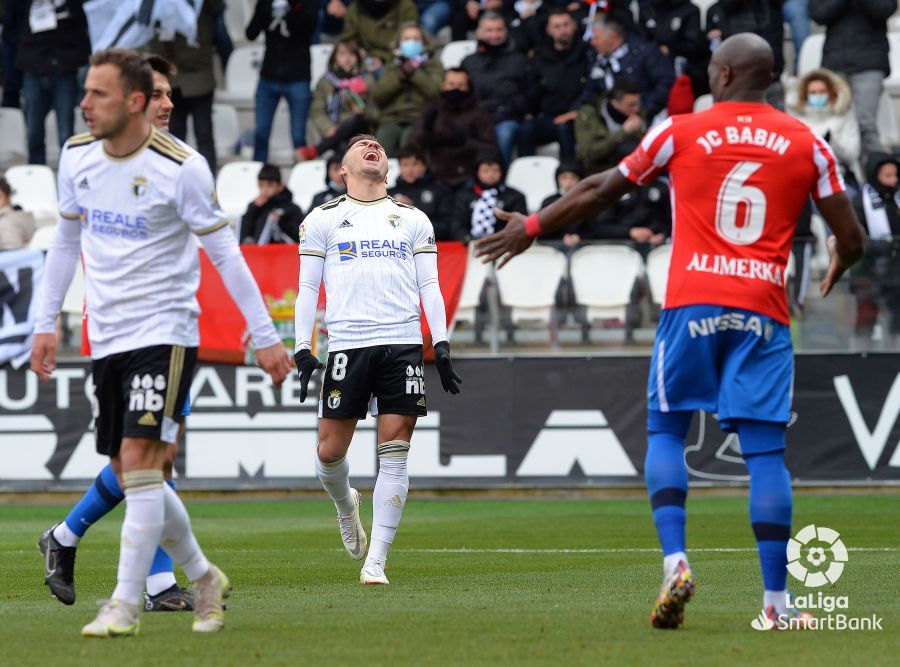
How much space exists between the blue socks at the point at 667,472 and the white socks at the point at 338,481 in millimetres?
2790

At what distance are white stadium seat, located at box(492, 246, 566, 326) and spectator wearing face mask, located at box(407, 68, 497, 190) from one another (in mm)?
2417

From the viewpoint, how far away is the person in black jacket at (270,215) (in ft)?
54.1

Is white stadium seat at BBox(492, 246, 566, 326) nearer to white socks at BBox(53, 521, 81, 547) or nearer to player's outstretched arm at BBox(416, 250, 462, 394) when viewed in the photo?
player's outstretched arm at BBox(416, 250, 462, 394)

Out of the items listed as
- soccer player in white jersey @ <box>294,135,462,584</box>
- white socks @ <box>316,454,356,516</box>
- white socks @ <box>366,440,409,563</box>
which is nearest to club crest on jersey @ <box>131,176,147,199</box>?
soccer player in white jersey @ <box>294,135,462,584</box>

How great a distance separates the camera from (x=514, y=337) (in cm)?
1516

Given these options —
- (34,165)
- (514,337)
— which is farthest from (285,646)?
(34,165)

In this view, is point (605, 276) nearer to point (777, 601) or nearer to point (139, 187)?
point (777, 601)

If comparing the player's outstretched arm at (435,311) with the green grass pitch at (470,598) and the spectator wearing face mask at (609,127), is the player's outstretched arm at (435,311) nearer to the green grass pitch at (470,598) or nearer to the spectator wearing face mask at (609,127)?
the green grass pitch at (470,598)

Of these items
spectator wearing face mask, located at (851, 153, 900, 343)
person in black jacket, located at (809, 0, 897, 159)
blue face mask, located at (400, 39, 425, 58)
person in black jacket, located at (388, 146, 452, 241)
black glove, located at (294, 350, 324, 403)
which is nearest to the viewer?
black glove, located at (294, 350, 324, 403)

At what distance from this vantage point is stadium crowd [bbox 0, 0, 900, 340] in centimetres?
1648

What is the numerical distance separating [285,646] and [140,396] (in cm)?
108

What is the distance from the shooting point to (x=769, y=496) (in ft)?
20.1

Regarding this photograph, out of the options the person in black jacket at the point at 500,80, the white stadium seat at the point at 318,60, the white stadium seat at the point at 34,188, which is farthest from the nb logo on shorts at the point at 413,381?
the white stadium seat at the point at 318,60

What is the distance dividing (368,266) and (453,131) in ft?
29.8
